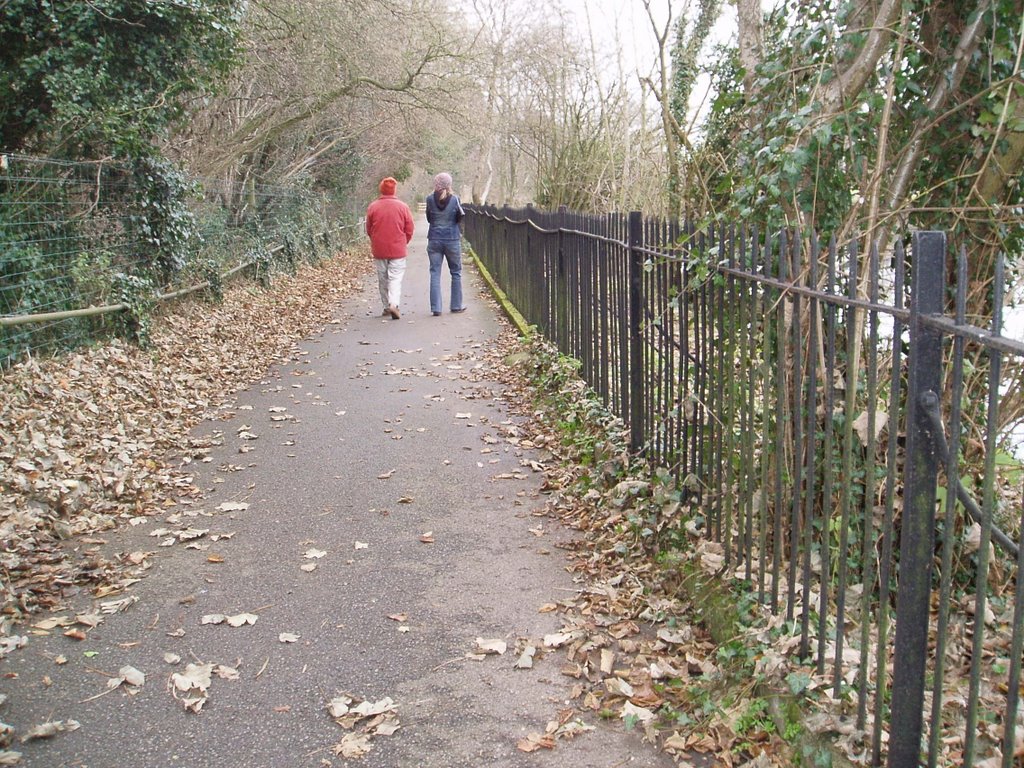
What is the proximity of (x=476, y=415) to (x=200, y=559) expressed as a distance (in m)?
3.67

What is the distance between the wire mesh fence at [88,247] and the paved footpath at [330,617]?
221 cm

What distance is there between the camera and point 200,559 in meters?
5.36

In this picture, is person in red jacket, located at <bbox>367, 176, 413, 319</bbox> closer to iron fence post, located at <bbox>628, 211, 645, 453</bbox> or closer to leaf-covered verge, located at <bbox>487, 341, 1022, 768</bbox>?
iron fence post, located at <bbox>628, 211, 645, 453</bbox>

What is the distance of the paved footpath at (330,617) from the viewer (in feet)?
11.7

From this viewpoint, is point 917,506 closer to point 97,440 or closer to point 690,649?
point 690,649

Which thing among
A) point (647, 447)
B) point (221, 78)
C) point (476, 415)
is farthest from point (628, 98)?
point (647, 447)

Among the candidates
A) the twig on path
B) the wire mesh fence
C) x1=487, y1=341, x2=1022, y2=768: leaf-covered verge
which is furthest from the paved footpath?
the wire mesh fence

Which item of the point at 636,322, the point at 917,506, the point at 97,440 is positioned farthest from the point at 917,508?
the point at 97,440

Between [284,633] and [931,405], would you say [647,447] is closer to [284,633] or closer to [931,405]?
[284,633]

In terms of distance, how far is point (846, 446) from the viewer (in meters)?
3.17

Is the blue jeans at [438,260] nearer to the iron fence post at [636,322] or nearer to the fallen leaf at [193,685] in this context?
the iron fence post at [636,322]

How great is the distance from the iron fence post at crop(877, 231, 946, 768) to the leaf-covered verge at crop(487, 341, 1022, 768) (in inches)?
11.7

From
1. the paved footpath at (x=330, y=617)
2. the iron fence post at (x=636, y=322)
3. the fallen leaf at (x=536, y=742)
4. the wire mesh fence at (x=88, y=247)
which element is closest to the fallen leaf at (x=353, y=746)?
the paved footpath at (x=330, y=617)

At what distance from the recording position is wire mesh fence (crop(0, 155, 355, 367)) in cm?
872
